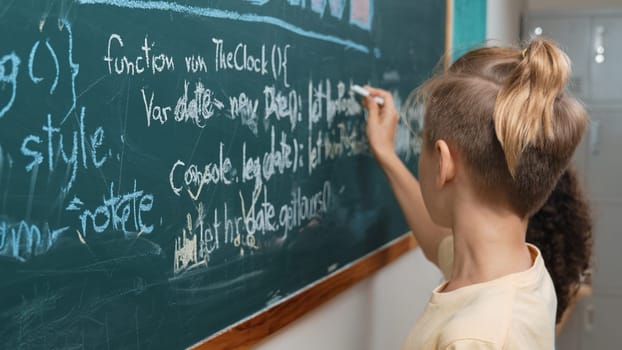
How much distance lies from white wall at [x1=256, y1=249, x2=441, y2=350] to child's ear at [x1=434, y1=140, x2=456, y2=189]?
0.43m

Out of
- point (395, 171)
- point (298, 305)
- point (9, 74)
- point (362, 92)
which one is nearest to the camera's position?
point (9, 74)

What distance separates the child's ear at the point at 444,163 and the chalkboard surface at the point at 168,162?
0.28 metres

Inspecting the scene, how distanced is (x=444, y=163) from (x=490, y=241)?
16cm

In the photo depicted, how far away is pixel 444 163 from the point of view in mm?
1367

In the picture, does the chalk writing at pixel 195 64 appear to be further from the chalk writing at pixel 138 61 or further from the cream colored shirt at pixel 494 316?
the cream colored shirt at pixel 494 316

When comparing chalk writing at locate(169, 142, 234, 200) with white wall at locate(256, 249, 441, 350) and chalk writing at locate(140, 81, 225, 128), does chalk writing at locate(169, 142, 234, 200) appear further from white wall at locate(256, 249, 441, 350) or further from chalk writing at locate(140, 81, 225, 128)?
white wall at locate(256, 249, 441, 350)

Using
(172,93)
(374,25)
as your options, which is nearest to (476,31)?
(374,25)

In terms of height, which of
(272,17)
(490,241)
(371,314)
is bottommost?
(371,314)

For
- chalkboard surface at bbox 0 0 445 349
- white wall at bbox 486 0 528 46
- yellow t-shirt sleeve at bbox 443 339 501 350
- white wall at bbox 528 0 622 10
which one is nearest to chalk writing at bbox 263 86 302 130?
chalkboard surface at bbox 0 0 445 349

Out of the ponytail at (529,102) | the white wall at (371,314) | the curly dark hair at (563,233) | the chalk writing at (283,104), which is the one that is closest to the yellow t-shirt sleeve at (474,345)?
the ponytail at (529,102)

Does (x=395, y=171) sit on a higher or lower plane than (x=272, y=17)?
lower

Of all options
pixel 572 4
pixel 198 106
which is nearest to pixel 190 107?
pixel 198 106

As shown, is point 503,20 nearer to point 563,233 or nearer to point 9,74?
point 563,233

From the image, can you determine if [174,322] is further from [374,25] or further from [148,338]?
[374,25]
